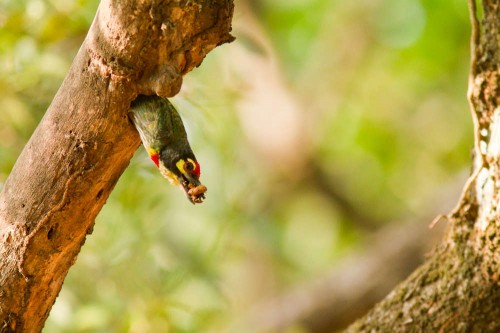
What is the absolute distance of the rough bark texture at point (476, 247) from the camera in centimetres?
121

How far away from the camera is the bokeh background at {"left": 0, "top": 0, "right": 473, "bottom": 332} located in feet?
6.43

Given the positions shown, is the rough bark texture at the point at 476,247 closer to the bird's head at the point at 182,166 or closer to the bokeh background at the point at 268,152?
the bird's head at the point at 182,166

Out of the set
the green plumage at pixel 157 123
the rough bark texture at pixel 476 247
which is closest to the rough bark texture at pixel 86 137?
the green plumage at pixel 157 123

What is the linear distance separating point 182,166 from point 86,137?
130mm

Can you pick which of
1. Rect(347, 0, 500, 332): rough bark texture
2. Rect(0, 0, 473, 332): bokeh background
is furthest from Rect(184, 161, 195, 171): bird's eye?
Rect(0, 0, 473, 332): bokeh background

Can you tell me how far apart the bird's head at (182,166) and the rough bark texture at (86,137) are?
0.17ft

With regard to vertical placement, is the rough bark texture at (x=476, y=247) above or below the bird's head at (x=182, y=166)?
below

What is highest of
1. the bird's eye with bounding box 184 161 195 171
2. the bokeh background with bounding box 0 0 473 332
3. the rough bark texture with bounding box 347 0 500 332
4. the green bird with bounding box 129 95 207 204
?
the bokeh background with bounding box 0 0 473 332

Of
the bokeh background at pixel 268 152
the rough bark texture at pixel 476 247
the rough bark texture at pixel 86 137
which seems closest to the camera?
the rough bark texture at pixel 86 137

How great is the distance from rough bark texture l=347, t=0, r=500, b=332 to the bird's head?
495 millimetres

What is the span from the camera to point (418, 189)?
14.8 feet

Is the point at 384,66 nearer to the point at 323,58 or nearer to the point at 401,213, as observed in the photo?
the point at 323,58

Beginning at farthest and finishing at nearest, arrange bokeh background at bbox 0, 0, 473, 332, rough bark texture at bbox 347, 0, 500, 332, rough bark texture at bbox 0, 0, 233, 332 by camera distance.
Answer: bokeh background at bbox 0, 0, 473, 332 → rough bark texture at bbox 347, 0, 500, 332 → rough bark texture at bbox 0, 0, 233, 332

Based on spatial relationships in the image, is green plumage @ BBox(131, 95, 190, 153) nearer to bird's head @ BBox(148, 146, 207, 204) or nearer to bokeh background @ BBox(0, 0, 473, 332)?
bird's head @ BBox(148, 146, 207, 204)
